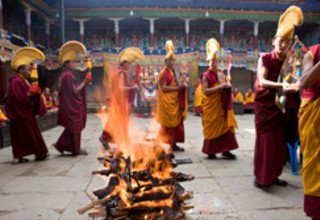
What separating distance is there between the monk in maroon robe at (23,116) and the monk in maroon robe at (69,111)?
403mm

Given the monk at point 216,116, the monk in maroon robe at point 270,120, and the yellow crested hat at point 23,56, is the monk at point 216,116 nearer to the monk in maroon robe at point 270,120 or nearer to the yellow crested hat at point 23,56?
the monk in maroon robe at point 270,120

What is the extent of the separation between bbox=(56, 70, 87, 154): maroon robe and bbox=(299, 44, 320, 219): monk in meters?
3.93

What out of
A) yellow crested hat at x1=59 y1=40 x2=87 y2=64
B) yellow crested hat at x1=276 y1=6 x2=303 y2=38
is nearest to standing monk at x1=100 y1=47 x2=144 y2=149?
yellow crested hat at x1=59 y1=40 x2=87 y2=64

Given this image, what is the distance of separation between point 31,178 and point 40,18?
15929 millimetres

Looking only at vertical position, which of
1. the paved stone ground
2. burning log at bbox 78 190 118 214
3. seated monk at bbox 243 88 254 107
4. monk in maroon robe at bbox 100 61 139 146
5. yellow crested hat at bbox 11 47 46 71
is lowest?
the paved stone ground

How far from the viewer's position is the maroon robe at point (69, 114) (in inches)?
201

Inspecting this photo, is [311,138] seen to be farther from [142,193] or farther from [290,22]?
[290,22]

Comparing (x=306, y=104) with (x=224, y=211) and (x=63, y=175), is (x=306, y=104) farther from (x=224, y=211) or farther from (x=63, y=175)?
(x=63, y=175)

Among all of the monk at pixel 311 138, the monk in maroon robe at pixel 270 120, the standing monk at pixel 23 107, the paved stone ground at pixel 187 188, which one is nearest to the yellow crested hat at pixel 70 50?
the standing monk at pixel 23 107

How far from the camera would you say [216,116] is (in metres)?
4.68

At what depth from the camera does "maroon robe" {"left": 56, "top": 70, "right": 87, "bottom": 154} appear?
5.11m

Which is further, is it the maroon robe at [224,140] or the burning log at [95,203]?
the maroon robe at [224,140]

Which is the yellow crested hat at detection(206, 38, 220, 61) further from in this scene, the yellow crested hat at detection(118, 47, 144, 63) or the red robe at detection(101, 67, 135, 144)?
the red robe at detection(101, 67, 135, 144)

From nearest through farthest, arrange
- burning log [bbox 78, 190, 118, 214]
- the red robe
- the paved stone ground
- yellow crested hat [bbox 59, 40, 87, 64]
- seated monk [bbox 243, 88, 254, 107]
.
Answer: burning log [bbox 78, 190, 118, 214] < the paved stone ground < yellow crested hat [bbox 59, 40, 87, 64] < the red robe < seated monk [bbox 243, 88, 254, 107]
